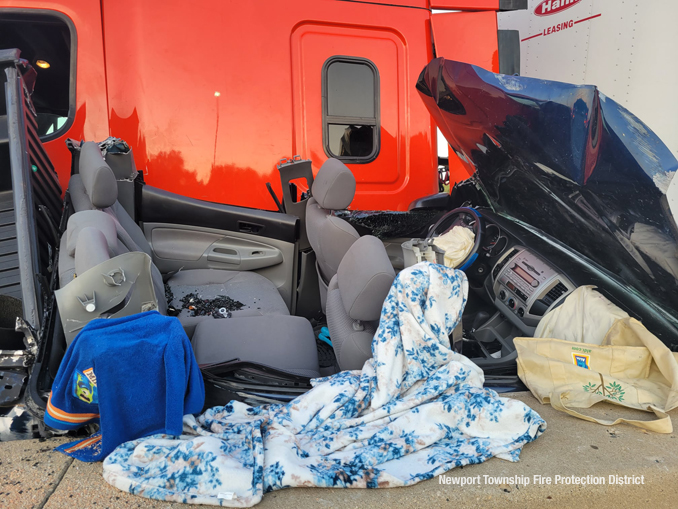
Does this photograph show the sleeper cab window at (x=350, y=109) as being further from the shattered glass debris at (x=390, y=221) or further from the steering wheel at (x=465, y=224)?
the steering wheel at (x=465, y=224)

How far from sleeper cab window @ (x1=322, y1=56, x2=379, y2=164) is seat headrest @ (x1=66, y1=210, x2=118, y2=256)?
1.51 m

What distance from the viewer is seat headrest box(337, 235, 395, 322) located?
5.62 ft

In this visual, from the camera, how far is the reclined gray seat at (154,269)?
6.48 feet

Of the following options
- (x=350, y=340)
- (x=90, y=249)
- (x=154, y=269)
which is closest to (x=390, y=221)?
(x=350, y=340)

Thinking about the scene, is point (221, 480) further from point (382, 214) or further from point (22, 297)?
point (382, 214)

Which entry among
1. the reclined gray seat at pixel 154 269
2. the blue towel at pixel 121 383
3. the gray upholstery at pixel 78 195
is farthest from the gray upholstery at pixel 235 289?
the blue towel at pixel 121 383

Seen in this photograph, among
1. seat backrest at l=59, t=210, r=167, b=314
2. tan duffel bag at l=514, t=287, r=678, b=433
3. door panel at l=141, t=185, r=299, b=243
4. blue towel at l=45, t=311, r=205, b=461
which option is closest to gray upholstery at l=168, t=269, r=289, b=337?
door panel at l=141, t=185, r=299, b=243

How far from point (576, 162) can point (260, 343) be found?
4.58 ft

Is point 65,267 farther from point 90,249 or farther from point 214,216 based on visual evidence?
point 214,216

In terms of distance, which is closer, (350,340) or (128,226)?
(350,340)

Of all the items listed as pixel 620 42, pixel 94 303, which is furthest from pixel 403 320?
pixel 620 42

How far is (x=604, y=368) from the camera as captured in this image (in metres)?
1.79

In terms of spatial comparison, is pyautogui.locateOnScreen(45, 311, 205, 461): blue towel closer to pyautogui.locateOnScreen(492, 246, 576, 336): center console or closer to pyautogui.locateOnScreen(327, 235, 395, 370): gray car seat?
pyautogui.locateOnScreen(327, 235, 395, 370): gray car seat

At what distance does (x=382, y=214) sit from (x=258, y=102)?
101 cm
